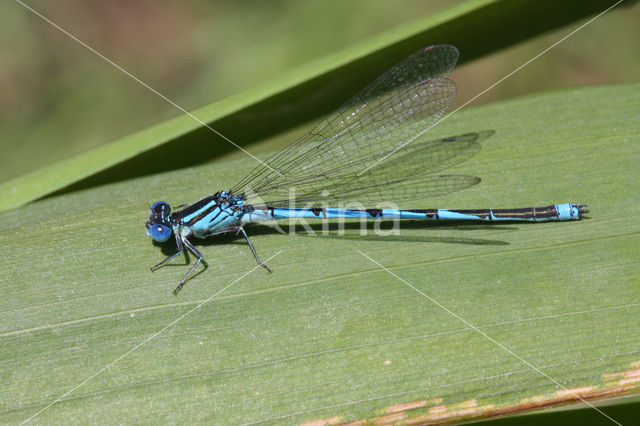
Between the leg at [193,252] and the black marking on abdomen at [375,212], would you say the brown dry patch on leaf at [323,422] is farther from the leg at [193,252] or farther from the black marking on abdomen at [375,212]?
the black marking on abdomen at [375,212]

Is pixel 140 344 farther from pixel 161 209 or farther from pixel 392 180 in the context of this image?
pixel 392 180

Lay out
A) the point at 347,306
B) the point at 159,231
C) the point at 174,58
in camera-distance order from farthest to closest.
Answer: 1. the point at 174,58
2. the point at 159,231
3. the point at 347,306

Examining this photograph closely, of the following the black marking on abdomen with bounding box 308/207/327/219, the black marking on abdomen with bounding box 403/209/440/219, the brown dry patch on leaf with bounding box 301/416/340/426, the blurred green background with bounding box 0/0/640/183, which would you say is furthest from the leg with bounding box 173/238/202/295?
the blurred green background with bounding box 0/0/640/183

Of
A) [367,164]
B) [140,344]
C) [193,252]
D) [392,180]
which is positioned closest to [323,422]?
[140,344]

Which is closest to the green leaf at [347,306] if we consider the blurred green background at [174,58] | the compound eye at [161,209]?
the compound eye at [161,209]

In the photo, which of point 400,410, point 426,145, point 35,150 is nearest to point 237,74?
point 35,150

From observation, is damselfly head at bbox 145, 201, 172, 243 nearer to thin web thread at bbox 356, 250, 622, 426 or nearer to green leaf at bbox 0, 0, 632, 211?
green leaf at bbox 0, 0, 632, 211

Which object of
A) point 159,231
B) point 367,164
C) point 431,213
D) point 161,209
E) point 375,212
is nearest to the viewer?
point 159,231
